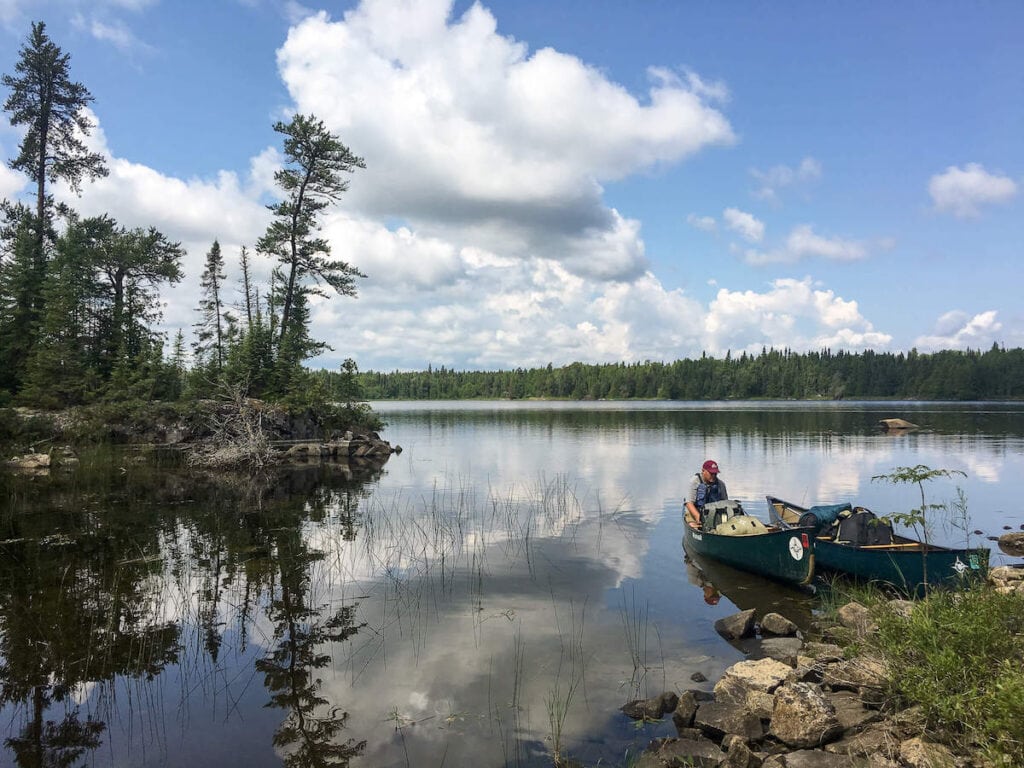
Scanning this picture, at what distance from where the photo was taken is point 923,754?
17.2 ft

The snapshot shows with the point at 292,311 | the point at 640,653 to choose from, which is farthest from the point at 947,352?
the point at 640,653

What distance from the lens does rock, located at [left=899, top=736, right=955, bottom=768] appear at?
16.5 feet

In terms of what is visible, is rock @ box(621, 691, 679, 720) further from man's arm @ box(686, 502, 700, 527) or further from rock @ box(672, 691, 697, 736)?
man's arm @ box(686, 502, 700, 527)

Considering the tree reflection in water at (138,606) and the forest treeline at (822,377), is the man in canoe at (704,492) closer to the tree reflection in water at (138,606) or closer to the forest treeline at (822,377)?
the tree reflection in water at (138,606)

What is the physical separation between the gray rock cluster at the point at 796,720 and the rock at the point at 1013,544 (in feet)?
33.6

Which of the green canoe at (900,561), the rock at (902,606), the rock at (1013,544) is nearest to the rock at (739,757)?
the rock at (902,606)

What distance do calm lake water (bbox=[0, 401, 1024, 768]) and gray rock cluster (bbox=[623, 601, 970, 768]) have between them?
55 centimetres

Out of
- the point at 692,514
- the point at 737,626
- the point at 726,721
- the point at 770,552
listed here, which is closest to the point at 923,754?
the point at 726,721

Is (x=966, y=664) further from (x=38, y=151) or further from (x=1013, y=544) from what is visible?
(x=38, y=151)

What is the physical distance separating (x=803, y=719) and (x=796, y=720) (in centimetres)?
8

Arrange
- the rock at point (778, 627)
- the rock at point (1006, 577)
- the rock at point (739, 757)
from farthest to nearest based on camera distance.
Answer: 1. the rock at point (1006, 577)
2. the rock at point (778, 627)
3. the rock at point (739, 757)

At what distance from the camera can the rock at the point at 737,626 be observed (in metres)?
10.1

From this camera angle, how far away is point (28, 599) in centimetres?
1097

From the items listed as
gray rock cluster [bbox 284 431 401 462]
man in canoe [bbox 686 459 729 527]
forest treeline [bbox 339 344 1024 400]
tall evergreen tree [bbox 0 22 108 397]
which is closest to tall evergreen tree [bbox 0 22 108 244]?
tall evergreen tree [bbox 0 22 108 397]
